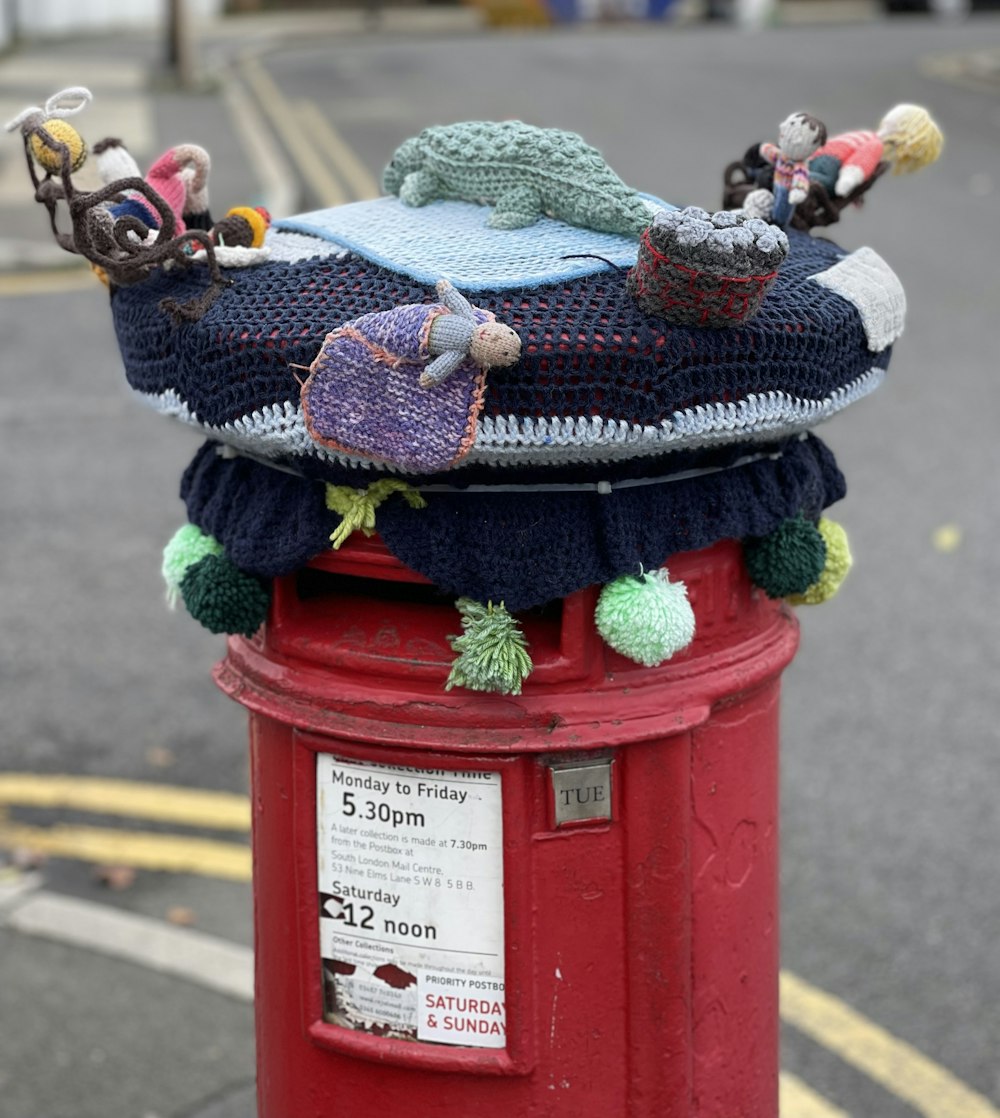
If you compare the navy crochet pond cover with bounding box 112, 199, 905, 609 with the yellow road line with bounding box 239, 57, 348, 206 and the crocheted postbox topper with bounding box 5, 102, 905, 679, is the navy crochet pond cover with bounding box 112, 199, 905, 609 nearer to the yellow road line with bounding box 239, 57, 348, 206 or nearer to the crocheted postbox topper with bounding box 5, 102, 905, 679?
the crocheted postbox topper with bounding box 5, 102, 905, 679

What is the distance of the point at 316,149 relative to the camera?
13367 millimetres

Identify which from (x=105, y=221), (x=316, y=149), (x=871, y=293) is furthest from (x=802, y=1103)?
(x=316, y=149)

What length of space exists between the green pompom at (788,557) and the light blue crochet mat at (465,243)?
0.37 meters

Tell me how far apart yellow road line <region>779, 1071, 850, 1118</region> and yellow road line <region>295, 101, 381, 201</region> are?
295 inches

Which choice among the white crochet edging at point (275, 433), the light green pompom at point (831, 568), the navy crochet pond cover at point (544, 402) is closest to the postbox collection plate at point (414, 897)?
the navy crochet pond cover at point (544, 402)

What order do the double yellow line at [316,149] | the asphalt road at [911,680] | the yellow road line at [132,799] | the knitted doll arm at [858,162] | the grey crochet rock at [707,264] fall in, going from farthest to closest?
1. the double yellow line at [316,149]
2. the yellow road line at [132,799]
3. the asphalt road at [911,680]
4. the knitted doll arm at [858,162]
5. the grey crochet rock at [707,264]

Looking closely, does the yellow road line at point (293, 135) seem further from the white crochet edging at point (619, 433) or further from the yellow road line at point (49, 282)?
the white crochet edging at point (619, 433)

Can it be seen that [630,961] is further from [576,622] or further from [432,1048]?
[576,622]

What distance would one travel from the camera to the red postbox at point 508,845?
1.80 m

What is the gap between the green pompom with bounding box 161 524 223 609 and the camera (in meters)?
1.93

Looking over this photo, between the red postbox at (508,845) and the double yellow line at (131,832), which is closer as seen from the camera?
the red postbox at (508,845)

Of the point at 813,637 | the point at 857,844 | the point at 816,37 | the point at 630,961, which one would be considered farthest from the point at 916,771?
the point at 816,37

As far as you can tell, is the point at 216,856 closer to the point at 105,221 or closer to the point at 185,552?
the point at 185,552

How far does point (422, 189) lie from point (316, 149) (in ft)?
38.8
